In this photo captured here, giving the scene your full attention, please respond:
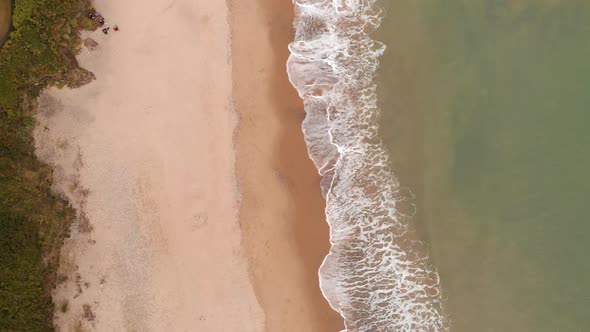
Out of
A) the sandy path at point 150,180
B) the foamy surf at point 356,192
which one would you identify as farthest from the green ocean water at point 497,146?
the sandy path at point 150,180

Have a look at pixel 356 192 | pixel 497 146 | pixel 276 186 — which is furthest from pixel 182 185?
pixel 497 146

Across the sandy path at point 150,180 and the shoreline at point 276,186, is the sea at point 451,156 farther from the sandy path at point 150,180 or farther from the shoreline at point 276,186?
the sandy path at point 150,180

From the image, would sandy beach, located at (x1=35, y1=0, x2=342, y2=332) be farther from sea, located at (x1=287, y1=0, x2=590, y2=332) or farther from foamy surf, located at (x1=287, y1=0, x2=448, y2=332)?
sea, located at (x1=287, y1=0, x2=590, y2=332)

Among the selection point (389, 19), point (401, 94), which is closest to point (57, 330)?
point (401, 94)

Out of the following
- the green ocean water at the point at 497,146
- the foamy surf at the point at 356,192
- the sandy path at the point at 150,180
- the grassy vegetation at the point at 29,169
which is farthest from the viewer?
the green ocean water at the point at 497,146

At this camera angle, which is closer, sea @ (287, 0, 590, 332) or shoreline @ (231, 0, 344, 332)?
shoreline @ (231, 0, 344, 332)

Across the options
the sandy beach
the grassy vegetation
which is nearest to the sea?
the sandy beach

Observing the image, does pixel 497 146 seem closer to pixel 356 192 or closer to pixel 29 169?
pixel 356 192

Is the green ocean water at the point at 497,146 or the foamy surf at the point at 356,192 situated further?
the green ocean water at the point at 497,146
